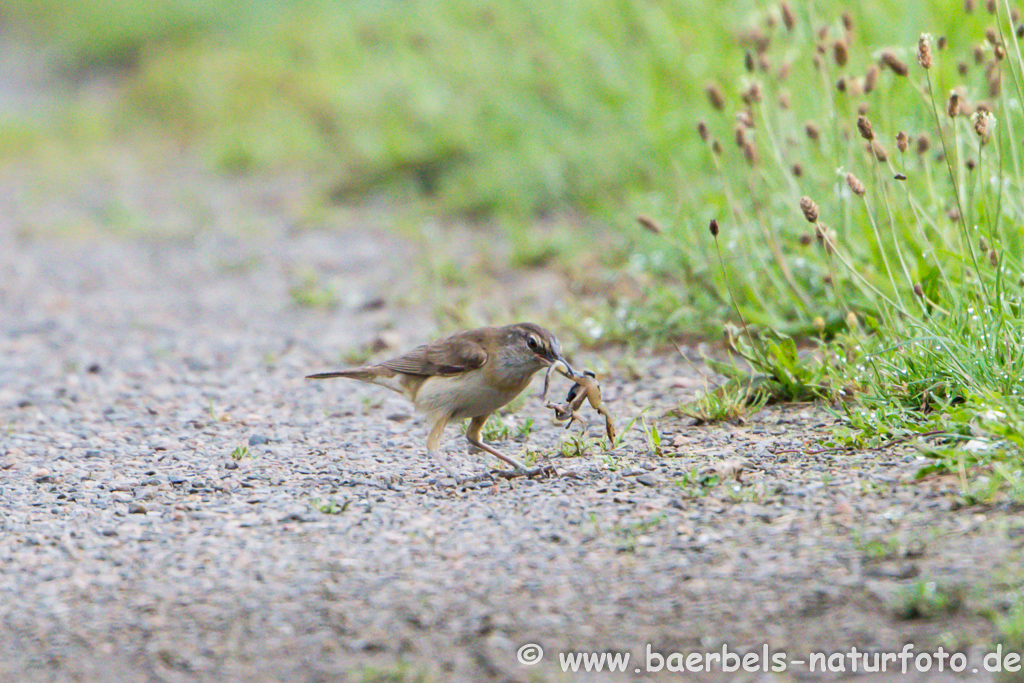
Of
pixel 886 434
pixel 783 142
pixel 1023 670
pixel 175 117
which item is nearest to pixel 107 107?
pixel 175 117

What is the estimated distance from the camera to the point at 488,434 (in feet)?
17.2

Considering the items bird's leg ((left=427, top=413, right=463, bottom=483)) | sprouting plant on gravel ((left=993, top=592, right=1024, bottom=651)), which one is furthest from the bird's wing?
sprouting plant on gravel ((left=993, top=592, right=1024, bottom=651))

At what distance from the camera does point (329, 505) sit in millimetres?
4191

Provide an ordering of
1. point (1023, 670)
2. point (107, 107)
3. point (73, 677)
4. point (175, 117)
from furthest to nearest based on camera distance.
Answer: point (107, 107) < point (175, 117) < point (73, 677) < point (1023, 670)

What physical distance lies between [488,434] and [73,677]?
7.65 ft

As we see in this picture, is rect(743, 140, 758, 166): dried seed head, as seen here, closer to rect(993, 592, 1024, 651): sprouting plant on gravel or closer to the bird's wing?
the bird's wing

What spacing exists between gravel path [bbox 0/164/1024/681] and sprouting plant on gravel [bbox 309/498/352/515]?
0.07 feet

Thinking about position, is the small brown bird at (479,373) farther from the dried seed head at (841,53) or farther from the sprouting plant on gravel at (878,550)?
the dried seed head at (841,53)

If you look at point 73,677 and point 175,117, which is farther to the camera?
point 175,117

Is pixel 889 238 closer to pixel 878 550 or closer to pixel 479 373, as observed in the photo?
pixel 479 373

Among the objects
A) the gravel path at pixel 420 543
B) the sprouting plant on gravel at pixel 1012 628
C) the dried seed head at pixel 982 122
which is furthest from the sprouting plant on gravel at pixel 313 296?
the sprouting plant on gravel at pixel 1012 628

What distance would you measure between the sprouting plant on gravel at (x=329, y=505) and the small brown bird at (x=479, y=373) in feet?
1.63

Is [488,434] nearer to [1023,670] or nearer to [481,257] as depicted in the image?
[1023,670]

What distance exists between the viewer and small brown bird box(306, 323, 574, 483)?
4656 millimetres
